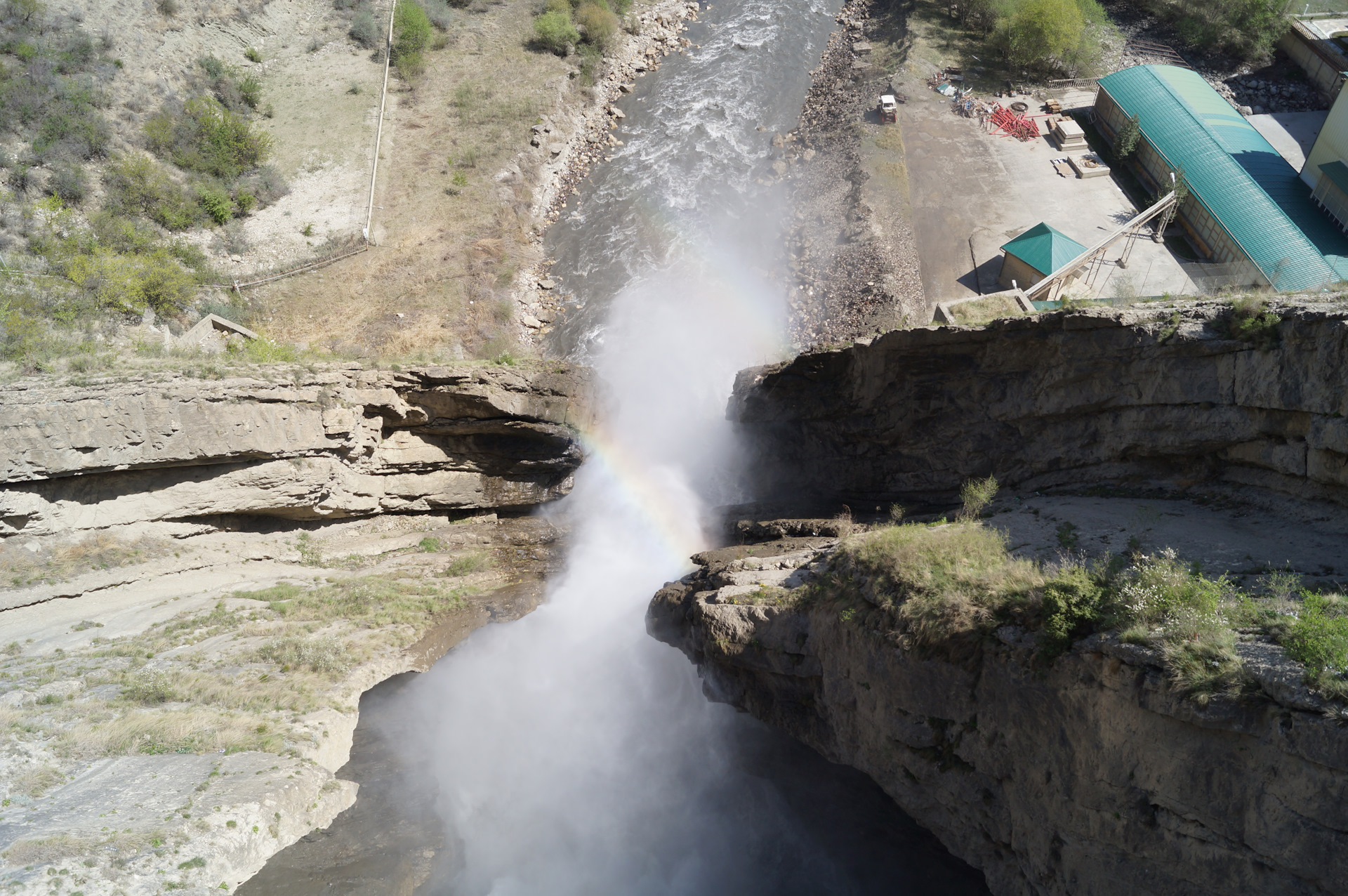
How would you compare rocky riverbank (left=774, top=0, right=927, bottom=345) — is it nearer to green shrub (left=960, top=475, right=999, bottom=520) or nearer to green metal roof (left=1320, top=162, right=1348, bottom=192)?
green shrub (left=960, top=475, right=999, bottom=520)

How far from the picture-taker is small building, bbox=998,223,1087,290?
25.4 meters

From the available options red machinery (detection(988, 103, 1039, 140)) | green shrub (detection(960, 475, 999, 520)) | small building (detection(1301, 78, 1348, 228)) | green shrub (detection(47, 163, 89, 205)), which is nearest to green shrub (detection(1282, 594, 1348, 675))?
green shrub (detection(960, 475, 999, 520))

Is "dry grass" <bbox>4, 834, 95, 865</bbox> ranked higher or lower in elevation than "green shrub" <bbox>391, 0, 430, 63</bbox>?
lower

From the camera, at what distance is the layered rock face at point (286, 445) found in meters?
12.7

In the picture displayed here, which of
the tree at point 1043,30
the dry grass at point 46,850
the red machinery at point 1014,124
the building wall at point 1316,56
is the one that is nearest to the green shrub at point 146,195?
the dry grass at point 46,850

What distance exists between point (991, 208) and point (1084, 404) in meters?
20.4

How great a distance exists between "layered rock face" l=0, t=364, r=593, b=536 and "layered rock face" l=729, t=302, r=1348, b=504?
7721 mm

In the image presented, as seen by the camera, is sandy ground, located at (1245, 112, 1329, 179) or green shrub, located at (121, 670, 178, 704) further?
sandy ground, located at (1245, 112, 1329, 179)

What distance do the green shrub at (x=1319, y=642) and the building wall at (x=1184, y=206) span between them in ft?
Answer: 61.1

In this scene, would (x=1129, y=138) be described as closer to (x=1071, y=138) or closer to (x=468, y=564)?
(x=1071, y=138)

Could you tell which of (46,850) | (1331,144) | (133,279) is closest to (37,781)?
(46,850)

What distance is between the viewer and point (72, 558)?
43.2 feet

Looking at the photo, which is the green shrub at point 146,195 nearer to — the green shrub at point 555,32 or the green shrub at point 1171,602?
the green shrub at point 555,32

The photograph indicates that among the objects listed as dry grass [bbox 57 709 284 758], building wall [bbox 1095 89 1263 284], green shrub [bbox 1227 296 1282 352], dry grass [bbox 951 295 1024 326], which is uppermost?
building wall [bbox 1095 89 1263 284]
